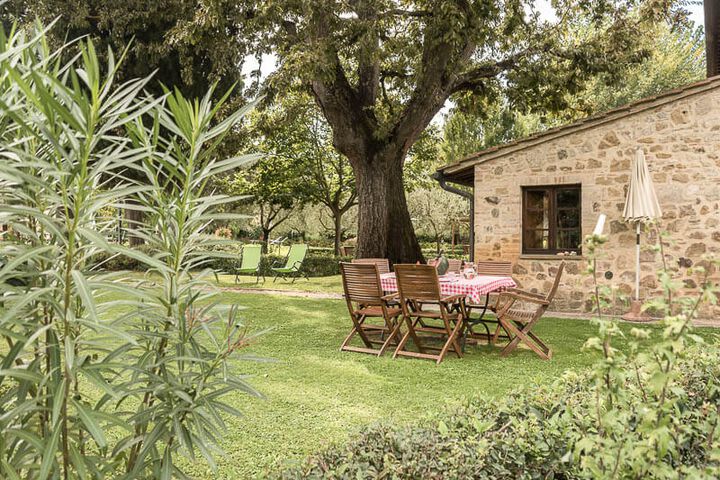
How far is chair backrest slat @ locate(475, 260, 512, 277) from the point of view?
7.96m

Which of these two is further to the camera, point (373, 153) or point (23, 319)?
point (373, 153)

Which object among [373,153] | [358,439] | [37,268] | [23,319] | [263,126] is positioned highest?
[263,126]

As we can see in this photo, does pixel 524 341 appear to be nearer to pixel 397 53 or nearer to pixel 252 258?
pixel 397 53

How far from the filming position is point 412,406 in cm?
451

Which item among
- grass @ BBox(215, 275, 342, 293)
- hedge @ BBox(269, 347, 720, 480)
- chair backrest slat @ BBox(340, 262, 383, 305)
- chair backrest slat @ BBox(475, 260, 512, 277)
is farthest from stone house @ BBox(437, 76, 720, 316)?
hedge @ BBox(269, 347, 720, 480)

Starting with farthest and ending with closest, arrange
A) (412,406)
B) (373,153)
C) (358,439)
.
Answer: (373,153) < (412,406) < (358,439)

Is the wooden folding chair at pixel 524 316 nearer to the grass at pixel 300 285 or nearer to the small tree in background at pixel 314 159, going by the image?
the grass at pixel 300 285

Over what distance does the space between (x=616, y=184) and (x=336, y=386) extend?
22.8 ft

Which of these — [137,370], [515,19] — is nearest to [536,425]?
[137,370]

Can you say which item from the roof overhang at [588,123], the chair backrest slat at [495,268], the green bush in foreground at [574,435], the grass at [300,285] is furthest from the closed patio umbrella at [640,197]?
the grass at [300,285]

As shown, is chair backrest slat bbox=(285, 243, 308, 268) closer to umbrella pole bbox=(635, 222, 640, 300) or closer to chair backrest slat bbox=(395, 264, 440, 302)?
umbrella pole bbox=(635, 222, 640, 300)

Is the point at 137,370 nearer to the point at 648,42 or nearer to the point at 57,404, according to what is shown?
the point at 57,404

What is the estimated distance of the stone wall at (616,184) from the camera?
912 cm

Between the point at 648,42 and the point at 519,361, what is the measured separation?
10.2m
